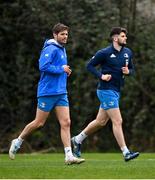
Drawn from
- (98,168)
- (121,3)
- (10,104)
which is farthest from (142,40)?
(98,168)

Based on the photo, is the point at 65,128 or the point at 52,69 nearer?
the point at 52,69

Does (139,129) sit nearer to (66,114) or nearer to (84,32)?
(84,32)

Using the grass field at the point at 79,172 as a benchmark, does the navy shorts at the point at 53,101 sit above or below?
above

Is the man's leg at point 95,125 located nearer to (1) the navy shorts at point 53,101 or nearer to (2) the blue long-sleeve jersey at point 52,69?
(1) the navy shorts at point 53,101

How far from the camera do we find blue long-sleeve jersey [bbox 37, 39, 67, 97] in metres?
11.5

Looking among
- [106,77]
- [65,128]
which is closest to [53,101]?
[65,128]

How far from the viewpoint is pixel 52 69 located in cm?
1143

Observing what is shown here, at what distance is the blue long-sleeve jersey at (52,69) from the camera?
11.5m

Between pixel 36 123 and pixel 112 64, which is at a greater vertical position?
pixel 112 64

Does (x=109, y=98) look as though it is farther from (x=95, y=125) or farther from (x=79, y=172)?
(x=79, y=172)

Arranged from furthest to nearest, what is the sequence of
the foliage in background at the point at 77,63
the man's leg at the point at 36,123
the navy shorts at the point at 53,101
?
the foliage in background at the point at 77,63, the man's leg at the point at 36,123, the navy shorts at the point at 53,101

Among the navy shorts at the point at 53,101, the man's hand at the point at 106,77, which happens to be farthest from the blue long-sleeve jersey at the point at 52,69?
the man's hand at the point at 106,77

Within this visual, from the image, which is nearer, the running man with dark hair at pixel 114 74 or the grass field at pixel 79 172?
the grass field at pixel 79 172

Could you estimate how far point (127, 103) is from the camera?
66.3 feet
